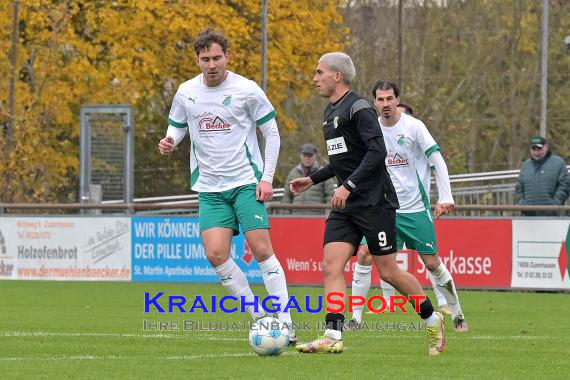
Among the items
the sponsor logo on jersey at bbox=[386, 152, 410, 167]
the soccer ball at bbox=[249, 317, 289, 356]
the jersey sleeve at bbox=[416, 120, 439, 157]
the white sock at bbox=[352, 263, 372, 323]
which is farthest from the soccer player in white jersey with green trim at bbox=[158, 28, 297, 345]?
the sponsor logo on jersey at bbox=[386, 152, 410, 167]

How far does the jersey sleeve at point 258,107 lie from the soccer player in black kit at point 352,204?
20.9 inches

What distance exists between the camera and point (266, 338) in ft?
31.8

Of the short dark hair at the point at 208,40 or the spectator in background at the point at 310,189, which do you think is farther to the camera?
the spectator in background at the point at 310,189

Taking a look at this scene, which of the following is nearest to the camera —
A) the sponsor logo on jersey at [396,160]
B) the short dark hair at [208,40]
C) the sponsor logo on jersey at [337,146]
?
the sponsor logo on jersey at [337,146]

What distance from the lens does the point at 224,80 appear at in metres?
10.4

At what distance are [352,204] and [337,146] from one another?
417mm

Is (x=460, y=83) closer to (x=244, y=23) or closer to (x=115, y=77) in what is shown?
(x=244, y=23)

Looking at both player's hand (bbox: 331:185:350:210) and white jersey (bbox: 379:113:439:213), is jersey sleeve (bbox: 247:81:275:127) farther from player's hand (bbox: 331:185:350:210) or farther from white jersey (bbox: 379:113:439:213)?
white jersey (bbox: 379:113:439:213)

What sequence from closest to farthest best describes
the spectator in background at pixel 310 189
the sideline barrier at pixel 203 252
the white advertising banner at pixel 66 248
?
the sideline barrier at pixel 203 252, the spectator in background at pixel 310 189, the white advertising banner at pixel 66 248

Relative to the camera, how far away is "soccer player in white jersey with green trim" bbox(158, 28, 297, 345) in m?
10.2

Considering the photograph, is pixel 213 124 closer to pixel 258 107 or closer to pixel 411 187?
pixel 258 107

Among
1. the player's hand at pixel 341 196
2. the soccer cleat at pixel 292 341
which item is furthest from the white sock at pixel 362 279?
the player's hand at pixel 341 196

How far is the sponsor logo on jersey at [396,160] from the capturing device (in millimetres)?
13008

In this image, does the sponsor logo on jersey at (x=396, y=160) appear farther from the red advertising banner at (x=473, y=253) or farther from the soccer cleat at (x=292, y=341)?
the red advertising banner at (x=473, y=253)
